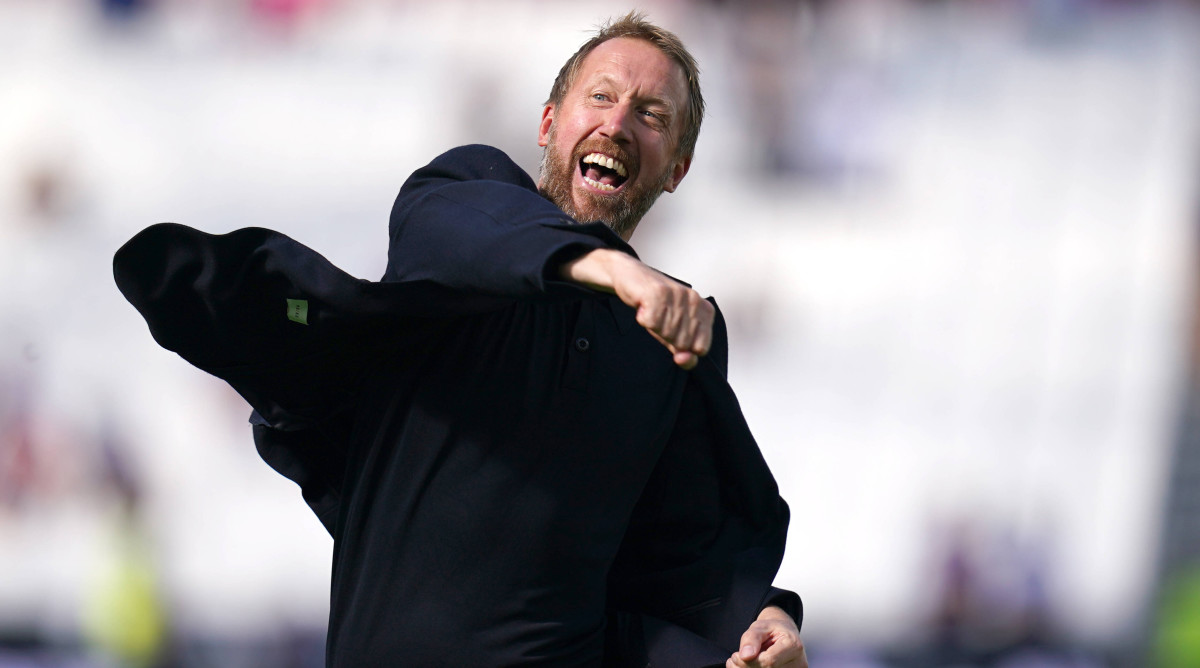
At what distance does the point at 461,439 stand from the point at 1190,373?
390 centimetres

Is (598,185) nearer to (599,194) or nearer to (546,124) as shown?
(599,194)

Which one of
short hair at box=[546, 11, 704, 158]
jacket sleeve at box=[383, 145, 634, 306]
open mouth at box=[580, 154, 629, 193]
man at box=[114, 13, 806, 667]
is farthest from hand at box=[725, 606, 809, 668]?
short hair at box=[546, 11, 704, 158]

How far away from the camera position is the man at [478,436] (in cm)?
134

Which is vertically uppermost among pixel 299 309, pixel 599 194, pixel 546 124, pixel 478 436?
pixel 546 124

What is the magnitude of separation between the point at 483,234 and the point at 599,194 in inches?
22.0

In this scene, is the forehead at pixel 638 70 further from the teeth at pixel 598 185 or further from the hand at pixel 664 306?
the hand at pixel 664 306

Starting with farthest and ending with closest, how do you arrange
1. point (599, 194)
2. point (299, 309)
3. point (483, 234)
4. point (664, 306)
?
point (599, 194)
point (299, 309)
point (483, 234)
point (664, 306)

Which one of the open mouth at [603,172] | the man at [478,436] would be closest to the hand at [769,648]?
the man at [478,436]

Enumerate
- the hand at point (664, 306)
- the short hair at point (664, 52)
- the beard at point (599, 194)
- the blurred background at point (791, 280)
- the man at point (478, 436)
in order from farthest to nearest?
the blurred background at point (791, 280)
the short hair at point (664, 52)
the beard at point (599, 194)
the man at point (478, 436)
the hand at point (664, 306)

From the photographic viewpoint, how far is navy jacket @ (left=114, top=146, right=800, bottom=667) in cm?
135

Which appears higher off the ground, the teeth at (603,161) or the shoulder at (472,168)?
the teeth at (603,161)

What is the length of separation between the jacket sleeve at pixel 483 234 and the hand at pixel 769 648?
54 cm

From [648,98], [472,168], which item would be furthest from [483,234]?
[648,98]

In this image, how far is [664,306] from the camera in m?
1.05
